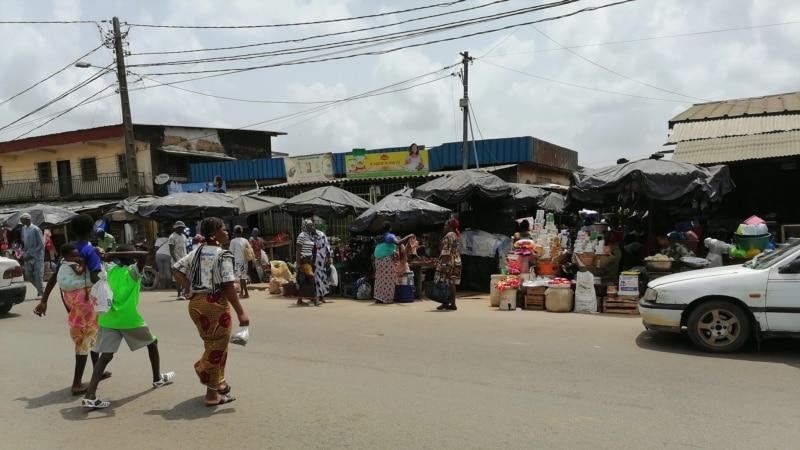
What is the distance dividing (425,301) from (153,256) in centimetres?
870

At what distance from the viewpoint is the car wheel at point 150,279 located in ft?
52.6

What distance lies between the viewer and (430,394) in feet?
17.3

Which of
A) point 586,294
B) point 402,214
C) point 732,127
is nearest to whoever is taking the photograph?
point 586,294

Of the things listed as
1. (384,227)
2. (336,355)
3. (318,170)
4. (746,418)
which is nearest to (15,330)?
(336,355)

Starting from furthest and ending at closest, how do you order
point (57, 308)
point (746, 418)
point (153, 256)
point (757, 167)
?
point (153, 256)
point (757, 167)
point (57, 308)
point (746, 418)

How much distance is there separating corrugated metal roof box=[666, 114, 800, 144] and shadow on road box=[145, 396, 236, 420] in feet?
43.6

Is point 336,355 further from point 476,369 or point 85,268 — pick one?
point 85,268

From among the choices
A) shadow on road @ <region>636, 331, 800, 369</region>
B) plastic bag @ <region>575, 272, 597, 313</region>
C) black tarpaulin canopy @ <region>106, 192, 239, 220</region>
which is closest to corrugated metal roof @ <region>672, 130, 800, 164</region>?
plastic bag @ <region>575, 272, 597, 313</region>

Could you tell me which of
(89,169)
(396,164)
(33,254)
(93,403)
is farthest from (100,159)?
(93,403)

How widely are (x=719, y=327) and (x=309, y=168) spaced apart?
61.3 ft

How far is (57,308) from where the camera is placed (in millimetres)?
11641

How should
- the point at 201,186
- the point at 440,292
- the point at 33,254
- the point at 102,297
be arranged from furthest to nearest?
the point at 201,186
the point at 33,254
the point at 440,292
the point at 102,297

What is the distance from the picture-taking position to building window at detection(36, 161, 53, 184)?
31.7 metres

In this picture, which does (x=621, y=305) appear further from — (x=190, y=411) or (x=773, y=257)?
(x=190, y=411)
